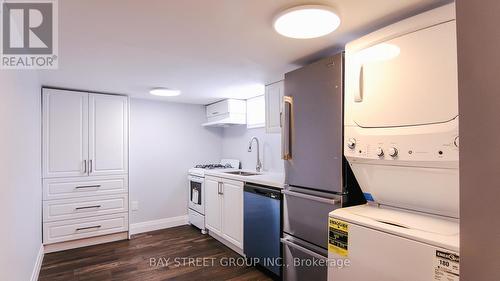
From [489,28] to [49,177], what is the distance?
3888 millimetres

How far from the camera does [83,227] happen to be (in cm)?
324

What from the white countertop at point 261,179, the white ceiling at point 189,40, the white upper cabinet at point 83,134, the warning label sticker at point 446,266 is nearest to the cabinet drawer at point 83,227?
the white upper cabinet at point 83,134

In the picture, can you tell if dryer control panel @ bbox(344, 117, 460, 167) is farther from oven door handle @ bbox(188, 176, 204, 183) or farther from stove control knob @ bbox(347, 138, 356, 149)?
oven door handle @ bbox(188, 176, 204, 183)

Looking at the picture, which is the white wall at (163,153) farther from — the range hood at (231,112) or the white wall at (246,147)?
the range hood at (231,112)

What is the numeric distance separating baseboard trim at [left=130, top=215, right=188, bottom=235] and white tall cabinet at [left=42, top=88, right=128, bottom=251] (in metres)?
0.28

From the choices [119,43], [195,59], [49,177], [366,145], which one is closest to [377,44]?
[366,145]

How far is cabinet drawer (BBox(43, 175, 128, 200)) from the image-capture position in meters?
3.08

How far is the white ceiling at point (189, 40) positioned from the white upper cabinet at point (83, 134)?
0.32m

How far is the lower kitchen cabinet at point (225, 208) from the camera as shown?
2.95 m

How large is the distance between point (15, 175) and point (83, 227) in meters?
1.93

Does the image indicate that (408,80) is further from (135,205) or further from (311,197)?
(135,205)

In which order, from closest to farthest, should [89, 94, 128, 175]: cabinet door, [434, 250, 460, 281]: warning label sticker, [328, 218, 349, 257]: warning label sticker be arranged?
[434, 250, 460, 281]: warning label sticker, [328, 218, 349, 257]: warning label sticker, [89, 94, 128, 175]: cabinet door

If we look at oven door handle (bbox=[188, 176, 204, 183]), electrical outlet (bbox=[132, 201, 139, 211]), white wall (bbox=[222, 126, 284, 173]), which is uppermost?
white wall (bbox=[222, 126, 284, 173])

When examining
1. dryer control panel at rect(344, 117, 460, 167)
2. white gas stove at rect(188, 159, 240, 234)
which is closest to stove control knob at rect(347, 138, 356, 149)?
dryer control panel at rect(344, 117, 460, 167)
